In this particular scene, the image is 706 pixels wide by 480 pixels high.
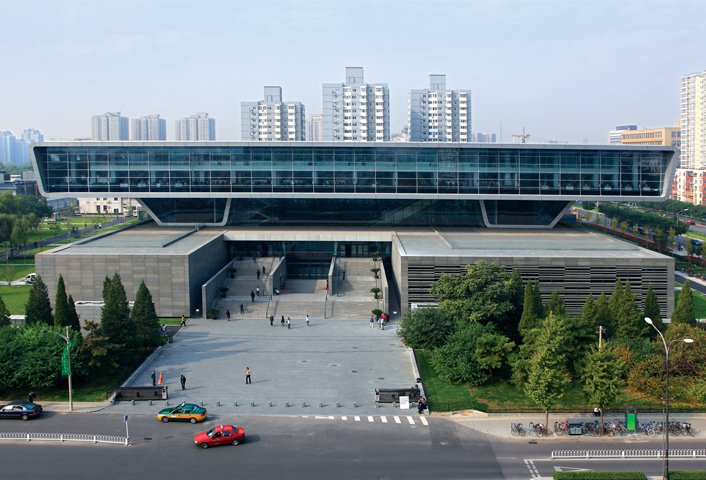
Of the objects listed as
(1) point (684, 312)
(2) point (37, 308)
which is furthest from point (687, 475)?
(2) point (37, 308)

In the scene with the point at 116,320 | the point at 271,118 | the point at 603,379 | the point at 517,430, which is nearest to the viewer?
the point at 517,430

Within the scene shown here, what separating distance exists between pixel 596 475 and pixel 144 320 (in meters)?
25.9

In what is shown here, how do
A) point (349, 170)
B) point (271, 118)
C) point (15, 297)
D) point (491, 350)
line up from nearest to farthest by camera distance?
1. point (491, 350)
2. point (15, 297)
3. point (349, 170)
4. point (271, 118)

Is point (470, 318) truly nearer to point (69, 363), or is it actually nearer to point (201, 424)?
point (201, 424)

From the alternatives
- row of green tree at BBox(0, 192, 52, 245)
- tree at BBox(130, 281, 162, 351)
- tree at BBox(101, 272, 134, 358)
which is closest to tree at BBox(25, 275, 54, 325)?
tree at BBox(101, 272, 134, 358)

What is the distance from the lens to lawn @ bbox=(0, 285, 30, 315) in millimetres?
52097

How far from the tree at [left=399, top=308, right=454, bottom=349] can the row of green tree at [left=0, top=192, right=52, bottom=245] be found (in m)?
55.9

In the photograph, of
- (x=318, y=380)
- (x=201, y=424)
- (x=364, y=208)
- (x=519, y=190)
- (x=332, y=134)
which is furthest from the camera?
(x=332, y=134)

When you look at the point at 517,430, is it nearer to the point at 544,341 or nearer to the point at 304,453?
the point at 544,341

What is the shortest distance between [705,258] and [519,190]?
24.2 metres

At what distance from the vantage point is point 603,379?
2958 cm

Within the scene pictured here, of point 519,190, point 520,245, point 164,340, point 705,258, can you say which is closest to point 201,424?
point 164,340

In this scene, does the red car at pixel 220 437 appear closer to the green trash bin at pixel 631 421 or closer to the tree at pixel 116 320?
the tree at pixel 116 320

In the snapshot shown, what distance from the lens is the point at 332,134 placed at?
134750mm
